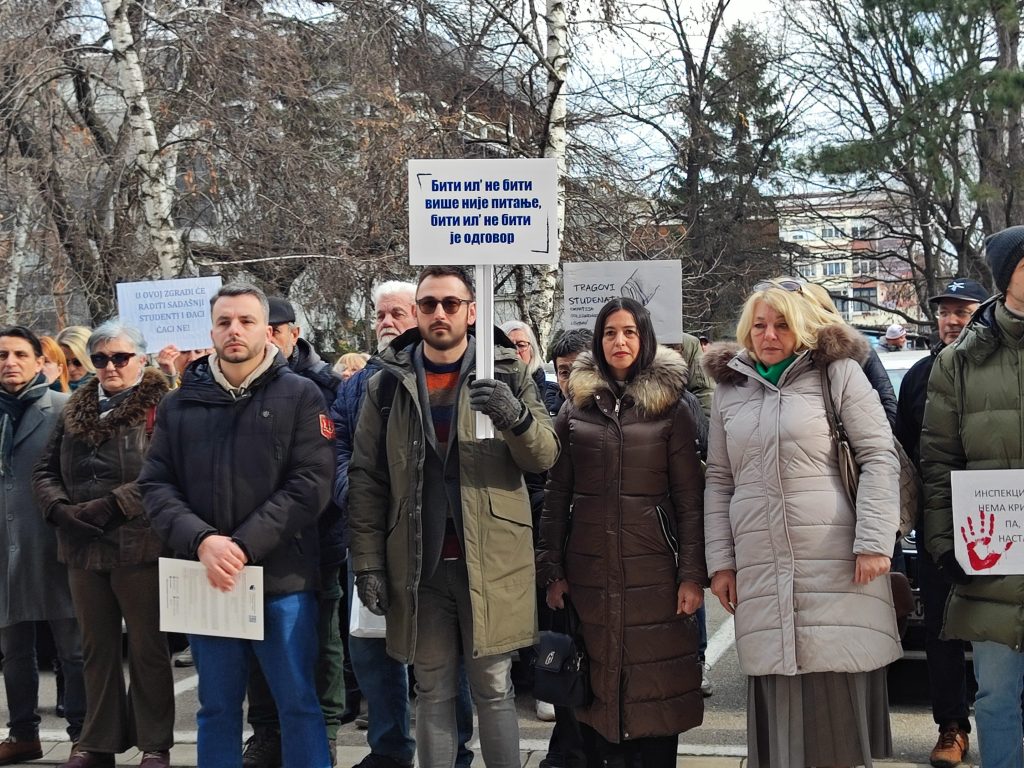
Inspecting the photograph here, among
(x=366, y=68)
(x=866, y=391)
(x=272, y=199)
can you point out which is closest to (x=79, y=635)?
(x=866, y=391)

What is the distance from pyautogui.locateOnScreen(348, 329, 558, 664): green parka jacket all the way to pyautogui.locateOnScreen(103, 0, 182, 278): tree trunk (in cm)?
735

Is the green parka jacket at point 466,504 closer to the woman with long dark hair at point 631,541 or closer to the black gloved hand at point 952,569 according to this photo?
the woman with long dark hair at point 631,541

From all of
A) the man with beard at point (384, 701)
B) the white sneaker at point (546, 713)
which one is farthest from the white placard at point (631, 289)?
the man with beard at point (384, 701)

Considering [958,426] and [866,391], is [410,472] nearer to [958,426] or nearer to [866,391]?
[866,391]

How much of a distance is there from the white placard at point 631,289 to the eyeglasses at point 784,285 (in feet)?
9.08

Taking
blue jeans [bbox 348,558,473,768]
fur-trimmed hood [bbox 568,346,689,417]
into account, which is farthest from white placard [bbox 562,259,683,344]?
blue jeans [bbox 348,558,473,768]

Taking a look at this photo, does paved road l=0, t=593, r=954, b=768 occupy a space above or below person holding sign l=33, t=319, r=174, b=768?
below

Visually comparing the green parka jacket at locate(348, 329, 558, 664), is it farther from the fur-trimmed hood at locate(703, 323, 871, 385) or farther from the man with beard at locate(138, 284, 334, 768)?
the fur-trimmed hood at locate(703, 323, 871, 385)

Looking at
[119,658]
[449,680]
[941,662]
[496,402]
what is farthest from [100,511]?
[941,662]

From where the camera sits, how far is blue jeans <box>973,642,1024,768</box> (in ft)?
13.2

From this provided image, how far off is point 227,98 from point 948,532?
1006 cm

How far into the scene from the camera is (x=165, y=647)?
5254 millimetres

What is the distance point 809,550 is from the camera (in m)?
4.07

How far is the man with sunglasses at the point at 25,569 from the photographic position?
5.57 meters
